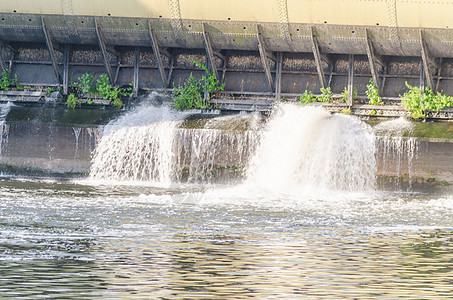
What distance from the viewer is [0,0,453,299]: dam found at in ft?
50.3

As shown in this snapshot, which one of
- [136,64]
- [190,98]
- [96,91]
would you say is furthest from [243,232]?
[136,64]

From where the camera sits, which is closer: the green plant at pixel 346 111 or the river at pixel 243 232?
the river at pixel 243 232

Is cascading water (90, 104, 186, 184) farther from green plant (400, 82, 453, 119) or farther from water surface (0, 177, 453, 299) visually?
green plant (400, 82, 453, 119)

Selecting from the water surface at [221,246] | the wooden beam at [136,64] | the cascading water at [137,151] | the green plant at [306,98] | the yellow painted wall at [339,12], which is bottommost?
the water surface at [221,246]

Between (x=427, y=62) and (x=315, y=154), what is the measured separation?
3401 millimetres

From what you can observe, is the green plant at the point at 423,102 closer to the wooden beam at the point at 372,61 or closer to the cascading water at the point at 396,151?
the wooden beam at the point at 372,61

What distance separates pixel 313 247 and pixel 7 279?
395 cm

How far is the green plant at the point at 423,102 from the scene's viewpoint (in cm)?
2119

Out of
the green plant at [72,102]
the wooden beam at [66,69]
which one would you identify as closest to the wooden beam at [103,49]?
the green plant at [72,102]

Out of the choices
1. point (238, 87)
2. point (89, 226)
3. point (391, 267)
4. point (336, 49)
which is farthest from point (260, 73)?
point (391, 267)

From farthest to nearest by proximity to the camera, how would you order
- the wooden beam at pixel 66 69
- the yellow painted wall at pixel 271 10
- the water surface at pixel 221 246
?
the wooden beam at pixel 66 69 → the yellow painted wall at pixel 271 10 → the water surface at pixel 221 246

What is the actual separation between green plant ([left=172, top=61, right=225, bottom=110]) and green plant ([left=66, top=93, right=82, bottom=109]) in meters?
2.38

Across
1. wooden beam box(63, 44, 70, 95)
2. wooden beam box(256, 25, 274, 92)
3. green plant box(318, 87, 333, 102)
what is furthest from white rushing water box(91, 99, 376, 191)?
wooden beam box(63, 44, 70, 95)

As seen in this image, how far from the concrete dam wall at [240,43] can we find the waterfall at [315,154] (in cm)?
186
